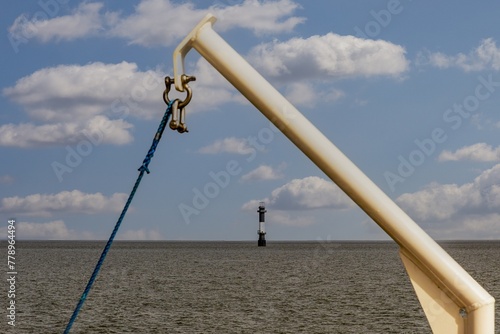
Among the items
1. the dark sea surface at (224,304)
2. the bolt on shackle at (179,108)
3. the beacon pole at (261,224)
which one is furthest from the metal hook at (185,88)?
the beacon pole at (261,224)

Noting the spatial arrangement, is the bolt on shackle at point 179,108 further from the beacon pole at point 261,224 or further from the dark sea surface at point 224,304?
the beacon pole at point 261,224

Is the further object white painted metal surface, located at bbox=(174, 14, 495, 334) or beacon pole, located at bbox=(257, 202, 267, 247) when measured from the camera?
beacon pole, located at bbox=(257, 202, 267, 247)

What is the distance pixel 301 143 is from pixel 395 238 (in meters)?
0.76

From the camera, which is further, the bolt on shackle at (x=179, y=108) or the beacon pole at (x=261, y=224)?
the beacon pole at (x=261, y=224)

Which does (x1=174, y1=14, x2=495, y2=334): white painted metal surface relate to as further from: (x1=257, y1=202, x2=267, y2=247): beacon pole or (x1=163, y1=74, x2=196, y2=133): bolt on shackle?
(x1=257, y1=202, x2=267, y2=247): beacon pole

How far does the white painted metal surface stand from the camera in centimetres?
428

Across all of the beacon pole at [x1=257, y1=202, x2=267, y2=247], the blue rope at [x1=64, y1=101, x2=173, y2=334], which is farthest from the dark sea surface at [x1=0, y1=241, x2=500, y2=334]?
the beacon pole at [x1=257, y1=202, x2=267, y2=247]

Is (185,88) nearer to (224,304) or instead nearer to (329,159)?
(329,159)

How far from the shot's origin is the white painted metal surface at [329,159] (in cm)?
428

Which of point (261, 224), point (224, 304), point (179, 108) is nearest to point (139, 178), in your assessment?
point (179, 108)

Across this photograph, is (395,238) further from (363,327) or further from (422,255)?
(363,327)

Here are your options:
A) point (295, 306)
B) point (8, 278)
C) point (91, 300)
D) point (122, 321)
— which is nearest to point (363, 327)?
point (295, 306)

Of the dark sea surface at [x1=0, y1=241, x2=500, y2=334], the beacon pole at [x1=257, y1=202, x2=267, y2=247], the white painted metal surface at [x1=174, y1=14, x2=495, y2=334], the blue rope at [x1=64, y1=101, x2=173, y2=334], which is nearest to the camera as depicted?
the white painted metal surface at [x1=174, y1=14, x2=495, y2=334]

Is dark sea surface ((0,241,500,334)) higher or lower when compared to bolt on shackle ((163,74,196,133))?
lower
